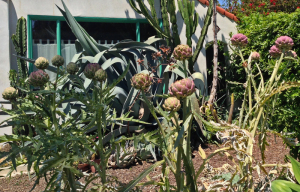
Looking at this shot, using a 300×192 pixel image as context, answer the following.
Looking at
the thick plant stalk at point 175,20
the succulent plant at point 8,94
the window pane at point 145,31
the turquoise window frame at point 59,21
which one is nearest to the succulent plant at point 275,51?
the succulent plant at point 8,94

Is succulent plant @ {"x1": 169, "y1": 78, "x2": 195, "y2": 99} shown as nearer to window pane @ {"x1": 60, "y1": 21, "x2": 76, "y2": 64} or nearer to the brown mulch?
the brown mulch

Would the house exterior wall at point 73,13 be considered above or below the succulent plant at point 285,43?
above

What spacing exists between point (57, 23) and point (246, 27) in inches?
128

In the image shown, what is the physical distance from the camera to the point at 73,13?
16.3 ft

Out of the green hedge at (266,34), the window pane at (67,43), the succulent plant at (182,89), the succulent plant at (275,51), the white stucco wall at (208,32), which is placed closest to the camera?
the succulent plant at (182,89)

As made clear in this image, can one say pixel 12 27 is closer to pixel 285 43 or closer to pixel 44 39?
pixel 44 39

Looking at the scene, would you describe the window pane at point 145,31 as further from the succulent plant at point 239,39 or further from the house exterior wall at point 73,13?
the succulent plant at point 239,39

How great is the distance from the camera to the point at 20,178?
3.28 meters

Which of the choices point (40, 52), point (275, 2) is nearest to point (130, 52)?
point (40, 52)

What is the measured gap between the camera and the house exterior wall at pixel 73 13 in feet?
15.1

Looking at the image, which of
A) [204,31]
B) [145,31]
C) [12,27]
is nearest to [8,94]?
[12,27]

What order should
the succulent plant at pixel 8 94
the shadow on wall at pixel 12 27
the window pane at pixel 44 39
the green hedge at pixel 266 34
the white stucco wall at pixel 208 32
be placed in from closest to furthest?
the succulent plant at pixel 8 94
the green hedge at pixel 266 34
the shadow on wall at pixel 12 27
the window pane at pixel 44 39
the white stucco wall at pixel 208 32

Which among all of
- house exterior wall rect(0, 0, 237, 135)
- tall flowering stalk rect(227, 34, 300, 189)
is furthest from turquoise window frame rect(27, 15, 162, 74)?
tall flowering stalk rect(227, 34, 300, 189)

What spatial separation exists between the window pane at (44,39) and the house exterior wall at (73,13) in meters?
0.20
